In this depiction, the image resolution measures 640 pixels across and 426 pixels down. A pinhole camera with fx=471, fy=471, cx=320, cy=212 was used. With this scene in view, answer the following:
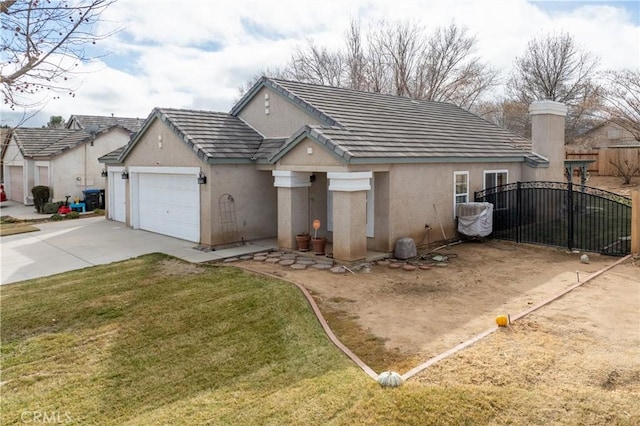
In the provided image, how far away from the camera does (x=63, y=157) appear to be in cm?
2606

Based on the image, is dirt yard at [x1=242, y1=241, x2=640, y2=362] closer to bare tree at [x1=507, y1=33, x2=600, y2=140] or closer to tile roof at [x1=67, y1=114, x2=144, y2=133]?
tile roof at [x1=67, y1=114, x2=144, y2=133]

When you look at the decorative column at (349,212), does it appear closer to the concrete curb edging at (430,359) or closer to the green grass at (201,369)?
the concrete curb edging at (430,359)

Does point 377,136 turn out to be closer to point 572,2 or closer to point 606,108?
point 572,2

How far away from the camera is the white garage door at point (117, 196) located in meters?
20.0

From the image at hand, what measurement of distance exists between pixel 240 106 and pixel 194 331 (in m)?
11.0

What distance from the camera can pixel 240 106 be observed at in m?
17.0

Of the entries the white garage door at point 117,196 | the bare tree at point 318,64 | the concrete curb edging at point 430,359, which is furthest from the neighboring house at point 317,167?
the bare tree at point 318,64

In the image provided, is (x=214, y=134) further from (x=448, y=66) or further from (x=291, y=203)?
(x=448, y=66)

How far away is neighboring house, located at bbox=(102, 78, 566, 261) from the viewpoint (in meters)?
12.4

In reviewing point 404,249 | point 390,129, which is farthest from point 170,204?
point 404,249

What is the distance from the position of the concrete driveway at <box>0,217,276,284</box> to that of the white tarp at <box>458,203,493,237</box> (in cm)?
604

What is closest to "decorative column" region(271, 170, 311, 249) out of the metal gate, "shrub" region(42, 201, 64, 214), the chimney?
the metal gate

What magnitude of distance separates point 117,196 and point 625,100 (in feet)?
107

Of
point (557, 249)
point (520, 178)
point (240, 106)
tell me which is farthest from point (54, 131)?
point (557, 249)
